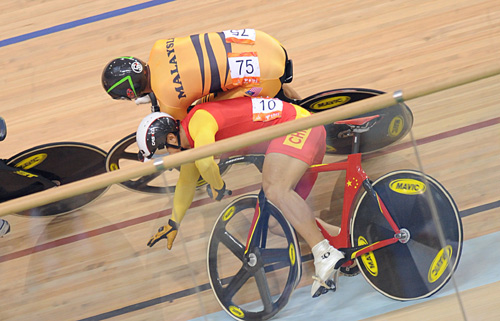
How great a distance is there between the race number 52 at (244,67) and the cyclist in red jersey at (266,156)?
5.6 inches

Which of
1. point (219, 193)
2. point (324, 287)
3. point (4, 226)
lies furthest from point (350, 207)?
point (4, 226)

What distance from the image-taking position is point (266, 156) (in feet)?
7.56

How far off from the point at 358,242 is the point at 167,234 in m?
0.84

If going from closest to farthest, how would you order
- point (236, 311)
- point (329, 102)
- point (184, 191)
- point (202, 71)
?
1. point (184, 191)
2. point (236, 311)
3. point (202, 71)
4. point (329, 102)

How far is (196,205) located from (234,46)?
113 centimetres

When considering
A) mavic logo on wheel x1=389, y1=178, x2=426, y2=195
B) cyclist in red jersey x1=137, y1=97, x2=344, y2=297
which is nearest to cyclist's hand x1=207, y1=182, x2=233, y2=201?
cyclist in red jersey x1=137, y1=97, x2=344, y2=297

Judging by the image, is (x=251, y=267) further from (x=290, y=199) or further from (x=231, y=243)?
(x=290, y=199)

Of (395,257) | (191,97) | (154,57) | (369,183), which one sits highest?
(154,57)

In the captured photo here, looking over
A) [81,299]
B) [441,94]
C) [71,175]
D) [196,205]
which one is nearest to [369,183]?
[441,94]

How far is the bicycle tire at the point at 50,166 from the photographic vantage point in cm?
335

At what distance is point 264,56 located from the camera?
124 inches

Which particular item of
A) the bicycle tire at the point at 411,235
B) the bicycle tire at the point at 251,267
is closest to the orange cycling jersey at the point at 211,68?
the bicycle tire at the point at 251,267

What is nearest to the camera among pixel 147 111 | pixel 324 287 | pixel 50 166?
pixel 324 287

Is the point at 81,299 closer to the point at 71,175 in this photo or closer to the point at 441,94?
the point at 71,175
